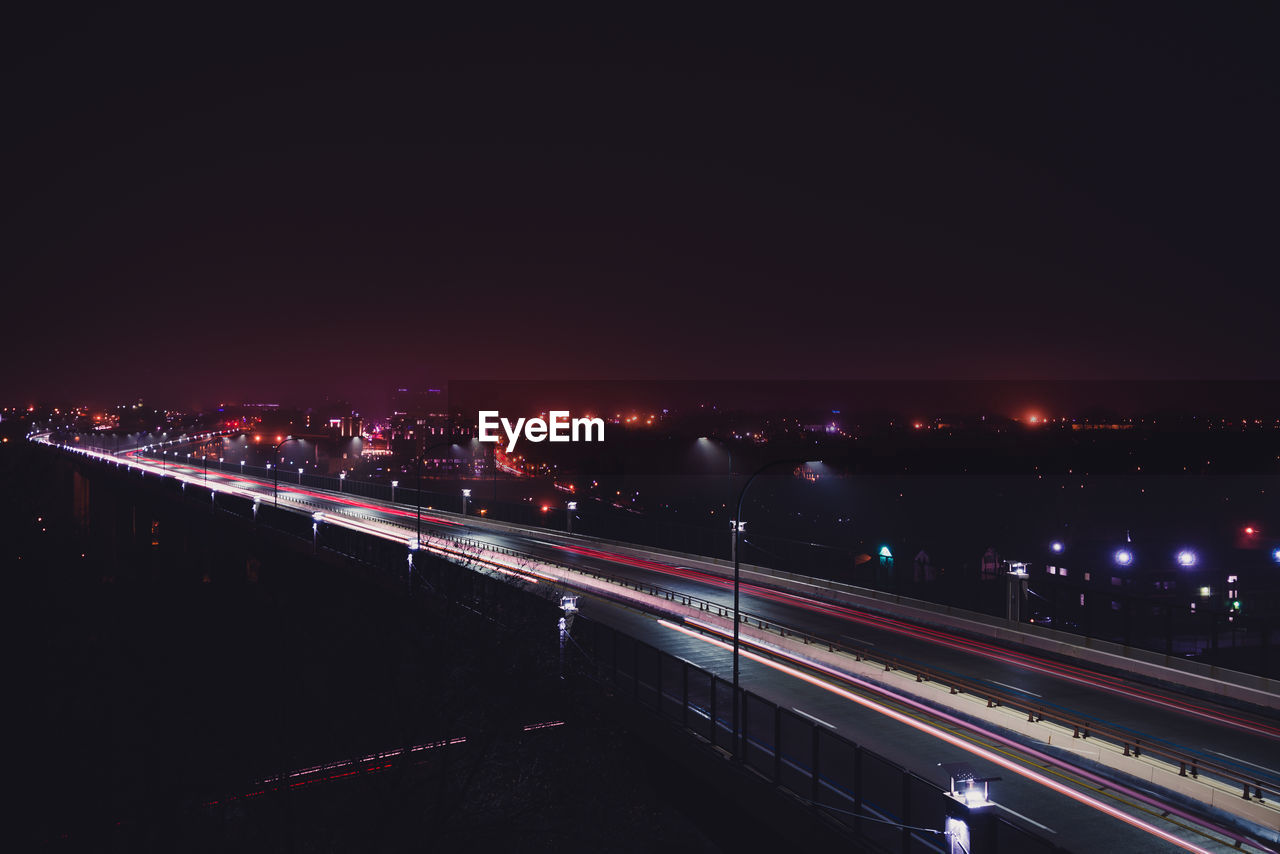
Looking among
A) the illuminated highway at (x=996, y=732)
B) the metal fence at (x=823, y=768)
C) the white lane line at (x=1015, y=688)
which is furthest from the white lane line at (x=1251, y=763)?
the metal fence at (x=823, y=768)

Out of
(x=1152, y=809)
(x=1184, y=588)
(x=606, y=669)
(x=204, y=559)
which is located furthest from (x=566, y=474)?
(x=1152, y=809)

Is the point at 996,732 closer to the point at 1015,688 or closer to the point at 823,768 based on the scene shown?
the point at 1015,688

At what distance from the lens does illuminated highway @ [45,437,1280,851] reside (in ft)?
49.5

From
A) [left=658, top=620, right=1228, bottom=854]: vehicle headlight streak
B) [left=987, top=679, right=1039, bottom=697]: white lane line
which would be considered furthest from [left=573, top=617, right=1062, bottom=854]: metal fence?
[left=987, top=679, right=1039, bottom=697]: white lane line

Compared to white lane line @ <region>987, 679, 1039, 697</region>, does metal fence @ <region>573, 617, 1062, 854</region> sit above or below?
above

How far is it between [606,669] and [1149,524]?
98.0 m

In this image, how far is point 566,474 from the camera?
141375 mm

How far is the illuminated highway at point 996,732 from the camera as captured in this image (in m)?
15.1

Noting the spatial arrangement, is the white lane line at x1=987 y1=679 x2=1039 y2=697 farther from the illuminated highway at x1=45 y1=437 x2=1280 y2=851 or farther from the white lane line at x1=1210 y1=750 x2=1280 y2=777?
the white lane line at x1=1210 y1=750 x2=1280 y2=777

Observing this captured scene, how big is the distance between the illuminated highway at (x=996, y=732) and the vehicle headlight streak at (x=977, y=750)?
31 mm

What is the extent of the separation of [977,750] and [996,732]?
4.02ft

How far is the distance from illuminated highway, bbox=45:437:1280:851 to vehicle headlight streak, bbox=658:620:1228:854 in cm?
3

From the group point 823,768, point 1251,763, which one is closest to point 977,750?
point 823,768

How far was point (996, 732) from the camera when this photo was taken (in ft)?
64.9
